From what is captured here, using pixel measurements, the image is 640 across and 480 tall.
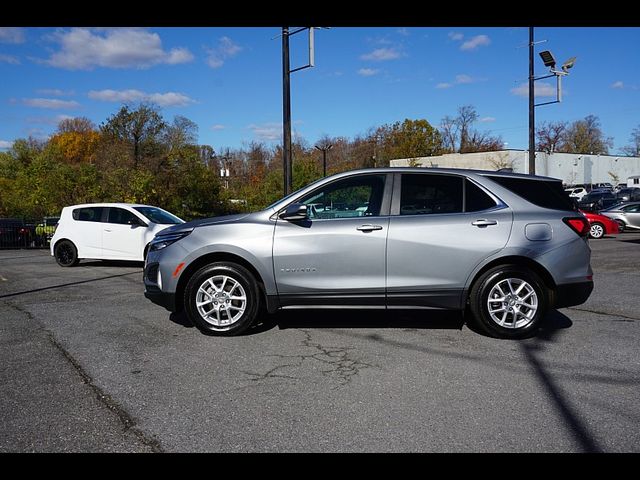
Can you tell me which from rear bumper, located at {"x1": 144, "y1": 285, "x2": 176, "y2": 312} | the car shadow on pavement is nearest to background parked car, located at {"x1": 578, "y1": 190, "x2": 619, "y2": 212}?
the car shadow on pavement

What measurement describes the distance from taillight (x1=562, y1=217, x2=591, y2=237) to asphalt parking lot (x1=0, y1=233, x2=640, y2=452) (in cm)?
116

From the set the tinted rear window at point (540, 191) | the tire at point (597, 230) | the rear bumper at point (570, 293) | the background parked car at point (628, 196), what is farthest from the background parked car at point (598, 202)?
the rear bumper at point (570, 293)

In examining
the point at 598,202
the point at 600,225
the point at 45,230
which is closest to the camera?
the point at 45,230

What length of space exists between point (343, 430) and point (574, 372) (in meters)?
2.43

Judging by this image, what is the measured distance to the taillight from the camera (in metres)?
6.15

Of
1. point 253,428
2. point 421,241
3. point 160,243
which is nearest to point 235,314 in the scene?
point 160,243

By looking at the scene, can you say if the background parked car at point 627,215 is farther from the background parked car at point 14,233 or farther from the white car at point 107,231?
the background parked car at point 14,233

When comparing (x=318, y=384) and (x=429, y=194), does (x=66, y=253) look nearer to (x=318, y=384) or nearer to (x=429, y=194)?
(x=429, y=194)

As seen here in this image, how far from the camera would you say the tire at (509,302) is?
6059mm

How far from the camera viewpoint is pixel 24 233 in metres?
20.2

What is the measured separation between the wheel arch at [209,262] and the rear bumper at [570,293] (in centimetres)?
319

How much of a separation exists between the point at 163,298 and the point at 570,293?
4487 mm

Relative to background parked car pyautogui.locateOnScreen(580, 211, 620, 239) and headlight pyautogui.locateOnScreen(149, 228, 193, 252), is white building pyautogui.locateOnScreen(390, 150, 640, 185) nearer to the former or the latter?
background parked car pyautogui.locateOnScreen(580, 211, 620, 239)

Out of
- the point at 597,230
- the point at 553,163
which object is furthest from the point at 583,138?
the point at 597,230
